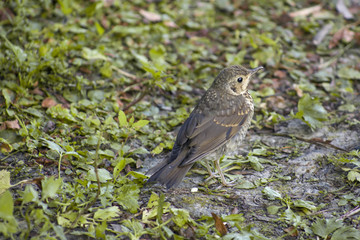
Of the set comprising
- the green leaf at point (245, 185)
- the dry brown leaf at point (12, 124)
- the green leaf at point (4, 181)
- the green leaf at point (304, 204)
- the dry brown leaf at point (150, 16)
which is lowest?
the green leaf at point (245, 185)

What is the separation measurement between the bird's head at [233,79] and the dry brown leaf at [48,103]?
1.87m

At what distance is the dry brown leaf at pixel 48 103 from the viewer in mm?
5004

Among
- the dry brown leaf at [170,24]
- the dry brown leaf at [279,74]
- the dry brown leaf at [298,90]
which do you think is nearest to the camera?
the dry brown leaf at [298,90]

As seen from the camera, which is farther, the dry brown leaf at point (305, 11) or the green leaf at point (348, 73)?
the dry brown leaf at point (305, 11)

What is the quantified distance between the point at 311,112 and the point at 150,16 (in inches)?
126

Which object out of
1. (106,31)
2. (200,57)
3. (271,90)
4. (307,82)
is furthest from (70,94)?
(307,82)

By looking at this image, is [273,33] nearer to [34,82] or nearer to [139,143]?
[139,143]

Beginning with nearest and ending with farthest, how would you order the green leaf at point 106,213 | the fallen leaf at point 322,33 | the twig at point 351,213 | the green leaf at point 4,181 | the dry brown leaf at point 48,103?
the green leaf at point 106,213 → the green leaf at point 4,181 → the twig at point 351,213 → the dry brown leaf at point 48,103 → the fallen leaf at point 322,33

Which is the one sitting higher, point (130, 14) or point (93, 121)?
point (130, 14)

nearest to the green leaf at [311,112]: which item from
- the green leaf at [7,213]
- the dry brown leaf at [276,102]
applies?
the dry brown leaf at [276,102]

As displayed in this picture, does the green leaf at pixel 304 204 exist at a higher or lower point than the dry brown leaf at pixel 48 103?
lower

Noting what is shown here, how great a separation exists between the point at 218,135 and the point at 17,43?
3119mm

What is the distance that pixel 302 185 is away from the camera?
4.28 m

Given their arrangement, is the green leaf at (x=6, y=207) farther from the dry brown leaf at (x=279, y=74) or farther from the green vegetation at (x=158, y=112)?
the dry brown leaf at (x=279, y=74)
